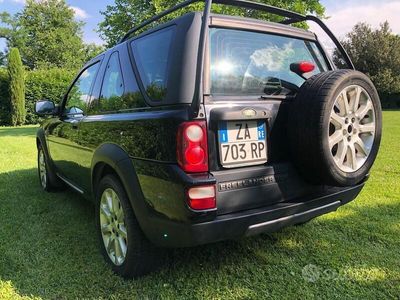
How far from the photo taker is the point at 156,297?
2.48 meters

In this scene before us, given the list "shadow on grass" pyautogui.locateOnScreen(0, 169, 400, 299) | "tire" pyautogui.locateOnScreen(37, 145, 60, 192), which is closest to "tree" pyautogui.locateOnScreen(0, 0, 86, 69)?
"tire" pyautogui.locateOnScreen(37, 145, 60, 192)

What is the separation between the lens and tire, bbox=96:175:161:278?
2555 mm

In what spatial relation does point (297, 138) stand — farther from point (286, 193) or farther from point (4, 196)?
point (4, 196)

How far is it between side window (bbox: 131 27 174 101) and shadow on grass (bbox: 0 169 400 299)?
1319 millimetres

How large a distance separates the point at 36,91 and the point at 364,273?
22.1 m

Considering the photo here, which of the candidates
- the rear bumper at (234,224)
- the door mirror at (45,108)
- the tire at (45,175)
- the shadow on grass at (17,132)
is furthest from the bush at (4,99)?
the rear bumper at (234,224)

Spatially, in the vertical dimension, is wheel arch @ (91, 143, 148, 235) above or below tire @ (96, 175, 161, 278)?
above

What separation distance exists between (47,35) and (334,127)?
4908 cm

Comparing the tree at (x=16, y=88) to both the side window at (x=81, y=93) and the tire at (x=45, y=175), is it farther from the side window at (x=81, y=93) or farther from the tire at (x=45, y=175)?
the side window at (x=81, y=93)

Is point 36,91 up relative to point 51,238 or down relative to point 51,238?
up

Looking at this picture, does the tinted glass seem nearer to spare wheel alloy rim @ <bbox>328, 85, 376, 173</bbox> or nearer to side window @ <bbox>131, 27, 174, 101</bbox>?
side window @ <bbox>131, 27, 174, 101</bbox>

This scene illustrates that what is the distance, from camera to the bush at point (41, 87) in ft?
70.2

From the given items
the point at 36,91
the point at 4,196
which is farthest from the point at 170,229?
the point at 36,91

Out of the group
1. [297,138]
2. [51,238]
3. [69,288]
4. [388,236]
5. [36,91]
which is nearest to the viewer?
[297,138]
